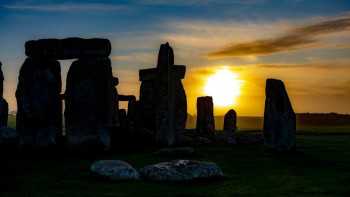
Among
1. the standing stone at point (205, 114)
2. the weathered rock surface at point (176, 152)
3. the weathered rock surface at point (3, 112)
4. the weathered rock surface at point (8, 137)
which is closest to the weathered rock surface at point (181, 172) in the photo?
the weathered rock surface at point (176, 152)

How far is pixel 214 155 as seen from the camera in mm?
17375

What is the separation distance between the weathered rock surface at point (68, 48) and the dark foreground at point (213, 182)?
3.53 m

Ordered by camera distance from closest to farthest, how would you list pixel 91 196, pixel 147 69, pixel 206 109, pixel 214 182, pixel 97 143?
pixel 91 196
pixel 214 182
pixel 97 143
pixel 147 69
pixel 206 109

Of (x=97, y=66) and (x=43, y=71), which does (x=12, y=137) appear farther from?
(x=97, y=66)

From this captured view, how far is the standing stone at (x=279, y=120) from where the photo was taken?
18.4 m

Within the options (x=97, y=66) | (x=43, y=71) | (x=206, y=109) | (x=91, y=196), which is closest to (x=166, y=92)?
(x=97, y=66)

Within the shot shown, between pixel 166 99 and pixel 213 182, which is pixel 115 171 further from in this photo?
pixel 166 99

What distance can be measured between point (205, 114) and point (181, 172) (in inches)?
693

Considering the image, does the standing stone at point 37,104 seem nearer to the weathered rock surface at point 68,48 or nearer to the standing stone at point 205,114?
the weathered rock surface at point 68,48

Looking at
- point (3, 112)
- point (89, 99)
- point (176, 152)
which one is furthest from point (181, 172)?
point (3, 112)

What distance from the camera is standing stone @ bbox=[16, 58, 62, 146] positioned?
19.1 meters

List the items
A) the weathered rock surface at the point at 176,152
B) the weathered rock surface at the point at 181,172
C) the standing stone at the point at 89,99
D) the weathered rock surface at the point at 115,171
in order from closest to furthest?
the weathered rock surface at the point at 181,172 → the weathered rock surface at the point at 115,171 → the weathered rock surface at the point at 176,152 → the standing stone at the point at 89,99

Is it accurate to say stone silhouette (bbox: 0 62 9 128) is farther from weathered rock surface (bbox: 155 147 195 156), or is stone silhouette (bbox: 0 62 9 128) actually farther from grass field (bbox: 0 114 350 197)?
weathered rock surface (bbox: 155 147 195 156)

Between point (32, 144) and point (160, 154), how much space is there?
489 cm
